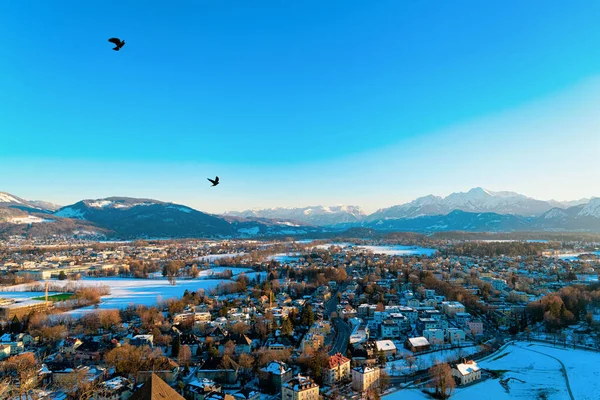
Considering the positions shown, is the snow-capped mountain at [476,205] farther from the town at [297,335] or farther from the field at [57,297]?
the field at [57,297]

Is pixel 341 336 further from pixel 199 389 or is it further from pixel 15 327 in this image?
pixel 15 327

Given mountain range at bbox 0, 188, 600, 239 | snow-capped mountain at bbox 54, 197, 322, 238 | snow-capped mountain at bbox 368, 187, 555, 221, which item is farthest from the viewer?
snow-capped mountain at bbox 368, 187, 555, 221

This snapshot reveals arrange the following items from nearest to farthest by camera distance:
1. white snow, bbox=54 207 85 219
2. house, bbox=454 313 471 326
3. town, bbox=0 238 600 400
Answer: town, bbox=0 238 600 400 < house, bbox=454 313 471 326 < white snow, bbox=54 207 85 219

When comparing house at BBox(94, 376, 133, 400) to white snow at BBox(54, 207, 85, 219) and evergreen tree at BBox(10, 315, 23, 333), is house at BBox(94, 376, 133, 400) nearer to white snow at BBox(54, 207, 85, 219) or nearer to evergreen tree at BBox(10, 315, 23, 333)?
evergreen tree at BBox(10, 315, 23, 333)

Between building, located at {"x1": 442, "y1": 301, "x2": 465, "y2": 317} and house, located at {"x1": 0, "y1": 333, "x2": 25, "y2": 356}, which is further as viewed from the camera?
building, located at {"x1": 442, "y1": 301, "x2": 465, "y2": 317}

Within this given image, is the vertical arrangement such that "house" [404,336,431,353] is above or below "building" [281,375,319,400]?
below

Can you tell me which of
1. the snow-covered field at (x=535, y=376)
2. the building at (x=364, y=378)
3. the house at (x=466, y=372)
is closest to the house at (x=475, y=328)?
the snow-covered field at (x=535, y=376)

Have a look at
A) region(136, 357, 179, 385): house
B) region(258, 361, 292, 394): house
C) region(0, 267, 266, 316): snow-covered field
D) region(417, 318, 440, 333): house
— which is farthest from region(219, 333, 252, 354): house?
region(0, 267, 266, 316): snow-covered field

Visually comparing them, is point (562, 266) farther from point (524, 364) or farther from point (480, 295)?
point (524, 364)

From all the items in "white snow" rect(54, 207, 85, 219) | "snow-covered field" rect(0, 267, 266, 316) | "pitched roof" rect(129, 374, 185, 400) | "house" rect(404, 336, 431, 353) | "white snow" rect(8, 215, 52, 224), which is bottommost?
"house" rect(404, 336, 431, 353)
